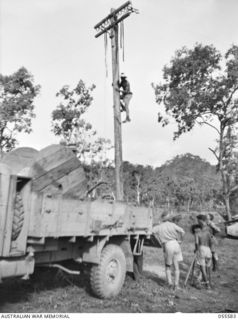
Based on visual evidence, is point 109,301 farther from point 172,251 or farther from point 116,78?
point 116,78

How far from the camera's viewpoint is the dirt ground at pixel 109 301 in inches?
203

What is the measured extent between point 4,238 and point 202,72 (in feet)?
63.2

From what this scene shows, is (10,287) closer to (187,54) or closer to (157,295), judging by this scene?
(157,295)

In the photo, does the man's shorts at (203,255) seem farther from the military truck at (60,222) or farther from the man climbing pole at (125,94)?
the man climbing pole at (125,94)

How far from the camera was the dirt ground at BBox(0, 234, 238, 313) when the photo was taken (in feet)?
16.9

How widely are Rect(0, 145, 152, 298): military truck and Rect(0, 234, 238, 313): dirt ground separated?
40 cm

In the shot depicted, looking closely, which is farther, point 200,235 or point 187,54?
point 187,54

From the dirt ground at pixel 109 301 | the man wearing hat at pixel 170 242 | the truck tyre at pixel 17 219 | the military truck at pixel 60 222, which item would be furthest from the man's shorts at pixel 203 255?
the truck tyre at pixel 17 219

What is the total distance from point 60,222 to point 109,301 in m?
1.93

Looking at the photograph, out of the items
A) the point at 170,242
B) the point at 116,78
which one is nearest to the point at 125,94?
the point at 116,78

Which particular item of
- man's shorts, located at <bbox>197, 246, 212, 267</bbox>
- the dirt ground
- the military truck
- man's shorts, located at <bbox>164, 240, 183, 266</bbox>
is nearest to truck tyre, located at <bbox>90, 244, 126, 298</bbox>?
the military truck

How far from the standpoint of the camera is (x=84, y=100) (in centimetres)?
2359

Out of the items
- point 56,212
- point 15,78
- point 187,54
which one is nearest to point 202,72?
point 187,54

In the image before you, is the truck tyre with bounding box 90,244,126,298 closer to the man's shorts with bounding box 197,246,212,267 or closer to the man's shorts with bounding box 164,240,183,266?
the man's shorts with bounding box 164,240,183,266
